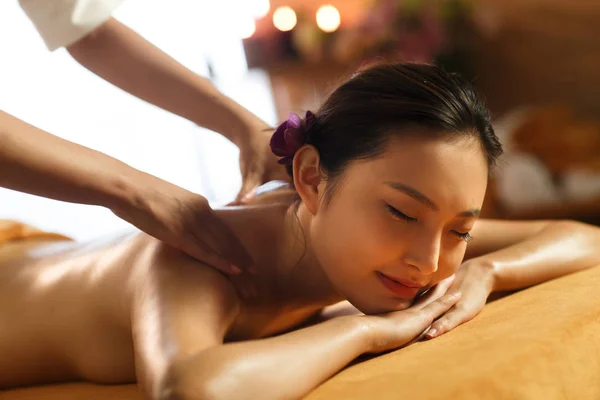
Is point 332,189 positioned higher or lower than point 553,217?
higher

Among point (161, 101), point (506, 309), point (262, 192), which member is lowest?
point (506, 309)

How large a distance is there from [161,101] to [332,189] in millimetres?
545

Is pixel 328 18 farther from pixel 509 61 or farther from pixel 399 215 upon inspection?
pixel 399 215

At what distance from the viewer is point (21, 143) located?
37.9 inches

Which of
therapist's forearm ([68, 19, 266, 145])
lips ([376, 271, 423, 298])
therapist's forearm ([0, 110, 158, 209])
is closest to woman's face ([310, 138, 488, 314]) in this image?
lips ([376, 271, 423, 298])

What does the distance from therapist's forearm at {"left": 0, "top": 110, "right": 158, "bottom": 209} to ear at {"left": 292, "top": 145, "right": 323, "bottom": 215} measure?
0.24 m

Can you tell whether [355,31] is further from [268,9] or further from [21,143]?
[21,143]

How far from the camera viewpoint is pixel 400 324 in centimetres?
97

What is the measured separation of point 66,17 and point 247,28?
2.28 metres

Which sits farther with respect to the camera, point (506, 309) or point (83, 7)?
point (83, 7)

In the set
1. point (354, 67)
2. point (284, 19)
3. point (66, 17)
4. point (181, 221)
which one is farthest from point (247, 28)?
point (181, 221)

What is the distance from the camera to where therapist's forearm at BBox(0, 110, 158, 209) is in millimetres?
960

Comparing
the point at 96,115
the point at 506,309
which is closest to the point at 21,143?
the point at 506,309

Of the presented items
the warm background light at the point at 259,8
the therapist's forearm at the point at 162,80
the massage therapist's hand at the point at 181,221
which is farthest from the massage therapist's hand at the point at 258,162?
the warm background light at the point at 259,8
